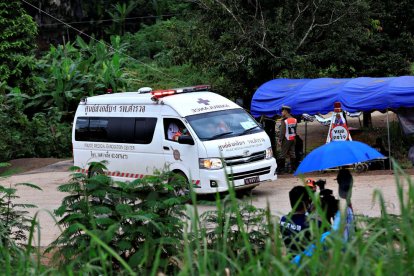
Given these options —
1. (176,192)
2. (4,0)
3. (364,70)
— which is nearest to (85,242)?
(176,192)

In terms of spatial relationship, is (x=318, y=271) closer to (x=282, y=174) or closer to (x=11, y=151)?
(x=282, y=174)

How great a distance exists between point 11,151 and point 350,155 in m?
19.5

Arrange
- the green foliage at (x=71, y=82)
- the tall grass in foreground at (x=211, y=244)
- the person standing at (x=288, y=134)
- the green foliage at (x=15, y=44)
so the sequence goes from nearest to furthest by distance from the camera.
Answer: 1. the tall grass in foreground at (x=211, y=244)
2. the person standing at (x=288, y=134)
3. the green foliage at (x=15, y=44)
4. the green foliage at (x=71, y=82)

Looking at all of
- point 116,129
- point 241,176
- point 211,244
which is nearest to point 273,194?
point 241,176

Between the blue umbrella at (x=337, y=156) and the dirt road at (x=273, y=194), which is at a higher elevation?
the blue umbrella at (x=337, y=156)

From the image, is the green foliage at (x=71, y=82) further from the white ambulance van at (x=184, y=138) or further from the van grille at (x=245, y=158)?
the van grille at (x=245, y=158)

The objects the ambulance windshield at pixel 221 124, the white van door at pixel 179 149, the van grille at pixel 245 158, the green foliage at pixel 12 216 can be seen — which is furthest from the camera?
the ambulance windshield at pixel 221 124

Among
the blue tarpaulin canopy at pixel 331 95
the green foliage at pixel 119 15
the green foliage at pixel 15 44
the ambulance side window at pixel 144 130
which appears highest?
the green foliage at pixel 119 15

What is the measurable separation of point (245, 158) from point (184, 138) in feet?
4.19

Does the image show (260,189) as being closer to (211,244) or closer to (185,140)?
(185,140)

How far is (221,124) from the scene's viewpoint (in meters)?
15.5

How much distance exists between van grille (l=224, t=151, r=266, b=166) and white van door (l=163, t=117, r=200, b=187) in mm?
650

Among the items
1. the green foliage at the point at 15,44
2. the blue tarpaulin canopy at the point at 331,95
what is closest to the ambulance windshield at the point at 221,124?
the blue tarpaulin canopy at the point at 331,95

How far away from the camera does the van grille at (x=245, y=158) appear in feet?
49.0
